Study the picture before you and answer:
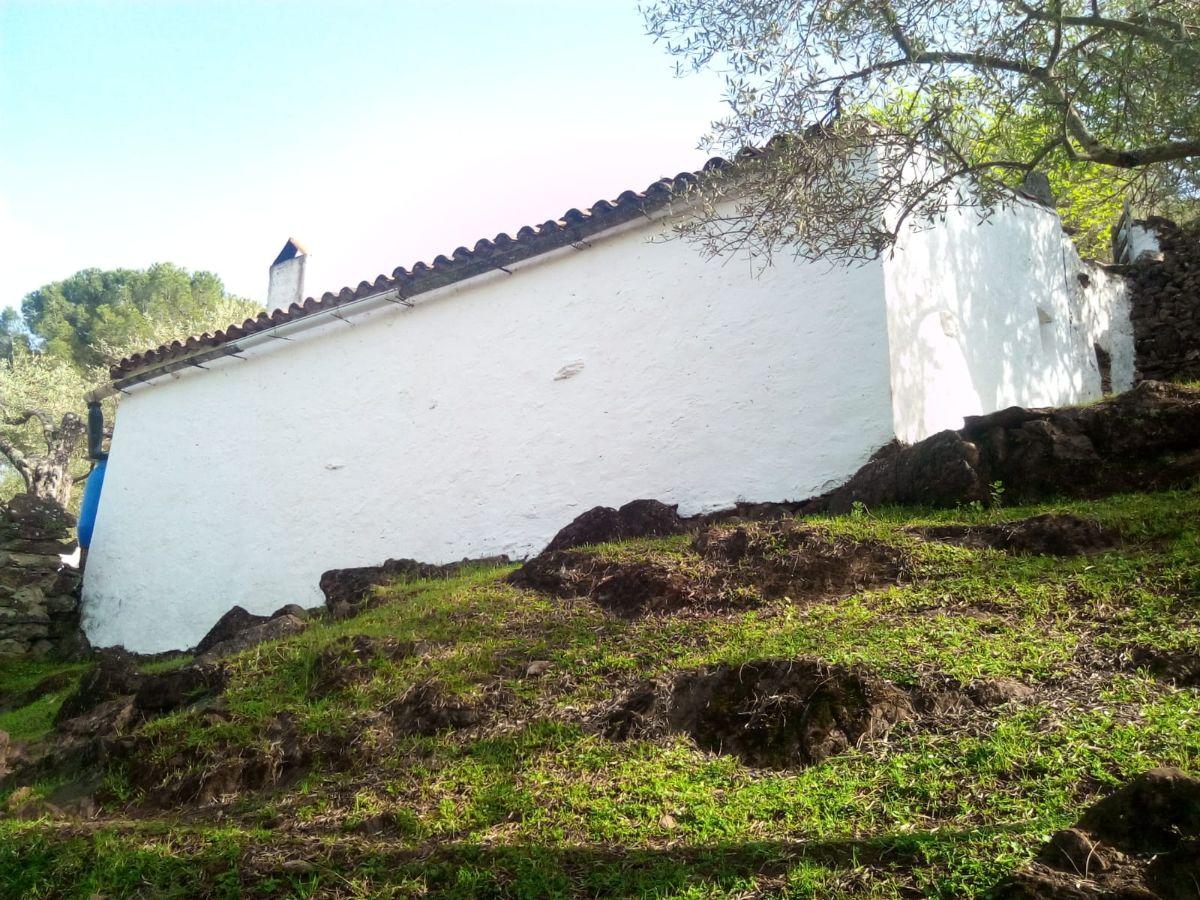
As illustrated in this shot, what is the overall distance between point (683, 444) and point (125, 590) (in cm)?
774

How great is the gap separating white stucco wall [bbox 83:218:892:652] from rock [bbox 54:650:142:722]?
11.9 feet

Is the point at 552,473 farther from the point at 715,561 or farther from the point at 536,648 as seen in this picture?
the point at 536,648

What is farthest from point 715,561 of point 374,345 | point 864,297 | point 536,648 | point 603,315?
point 374,345

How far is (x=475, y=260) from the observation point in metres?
9.77

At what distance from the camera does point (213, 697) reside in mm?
5609

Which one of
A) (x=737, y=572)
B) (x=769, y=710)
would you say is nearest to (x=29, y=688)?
(x=737, y=572)

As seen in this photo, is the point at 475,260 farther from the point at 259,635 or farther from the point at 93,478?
the point at 93,478

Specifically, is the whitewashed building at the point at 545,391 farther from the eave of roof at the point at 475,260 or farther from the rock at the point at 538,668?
the rock at the point at 538,668

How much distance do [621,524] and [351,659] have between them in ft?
9.56

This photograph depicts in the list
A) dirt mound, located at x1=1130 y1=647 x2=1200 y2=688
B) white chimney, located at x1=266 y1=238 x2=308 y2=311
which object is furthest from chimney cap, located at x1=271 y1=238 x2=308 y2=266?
dirt mound, located at x1=1130 y1=647 x2=1200 y2=688

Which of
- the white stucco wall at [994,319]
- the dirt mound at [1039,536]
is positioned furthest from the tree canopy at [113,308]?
the dirt mound at [1039,536]

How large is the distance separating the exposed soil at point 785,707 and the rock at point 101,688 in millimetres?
3624

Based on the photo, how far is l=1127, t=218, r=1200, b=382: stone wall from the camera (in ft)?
37.7

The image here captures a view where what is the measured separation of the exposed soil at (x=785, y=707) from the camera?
398 cm
